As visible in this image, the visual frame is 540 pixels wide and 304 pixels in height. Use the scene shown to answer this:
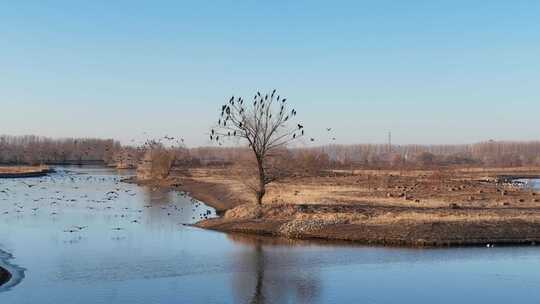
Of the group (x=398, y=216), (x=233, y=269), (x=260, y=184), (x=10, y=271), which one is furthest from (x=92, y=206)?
(x=233, y=269)

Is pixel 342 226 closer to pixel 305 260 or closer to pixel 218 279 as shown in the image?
pixel 305 260

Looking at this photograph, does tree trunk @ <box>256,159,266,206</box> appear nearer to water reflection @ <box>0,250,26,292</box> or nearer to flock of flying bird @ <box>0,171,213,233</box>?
flock of flying bird @ <box>0,171,213,233</box>

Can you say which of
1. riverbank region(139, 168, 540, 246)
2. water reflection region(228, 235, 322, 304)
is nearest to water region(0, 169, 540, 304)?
water reflection region(228, 235, 322, 304)

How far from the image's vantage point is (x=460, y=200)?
169 feet

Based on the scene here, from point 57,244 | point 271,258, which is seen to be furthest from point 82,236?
point 271,258

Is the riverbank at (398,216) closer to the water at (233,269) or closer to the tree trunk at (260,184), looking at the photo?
the tree trunk at (260,184)

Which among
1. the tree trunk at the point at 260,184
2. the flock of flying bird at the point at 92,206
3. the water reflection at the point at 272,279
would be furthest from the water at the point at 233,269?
the tree trunk at the point at 260,184

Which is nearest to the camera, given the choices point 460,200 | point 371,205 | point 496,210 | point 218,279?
point 218,279

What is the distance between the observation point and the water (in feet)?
76.9

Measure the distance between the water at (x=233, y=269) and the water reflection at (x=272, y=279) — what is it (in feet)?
0.15

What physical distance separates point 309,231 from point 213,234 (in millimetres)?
6285

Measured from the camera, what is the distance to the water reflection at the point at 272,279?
23109mm

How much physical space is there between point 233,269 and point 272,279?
2.84 m

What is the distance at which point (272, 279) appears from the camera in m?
26.4
